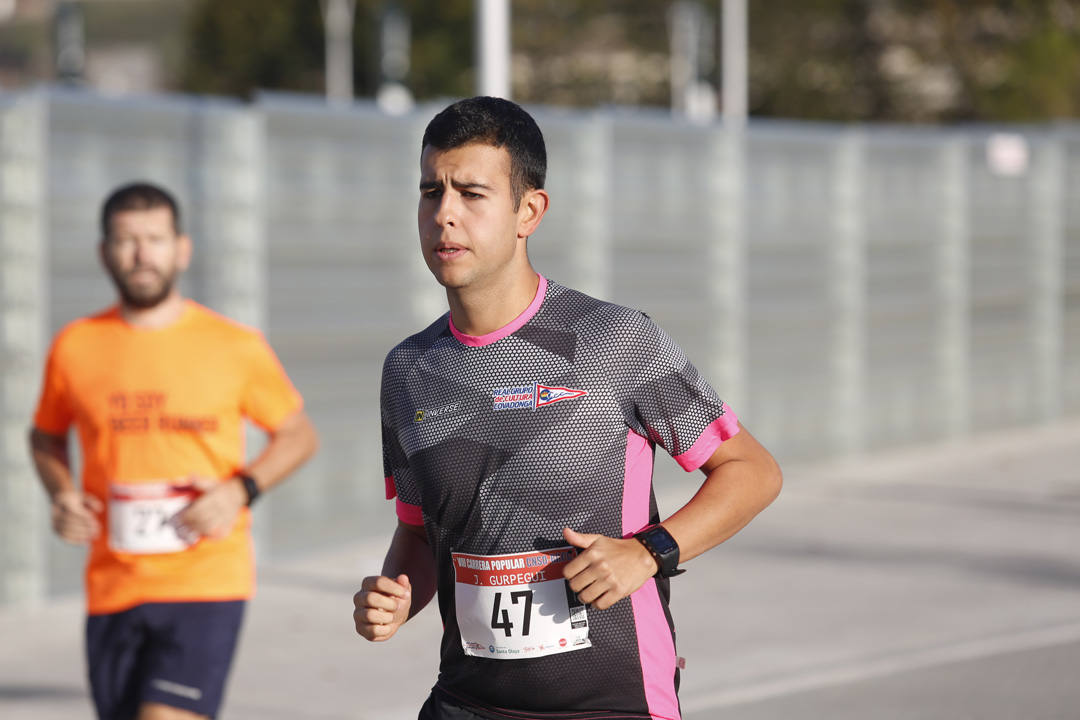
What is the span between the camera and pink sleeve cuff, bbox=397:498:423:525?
382 centimetres

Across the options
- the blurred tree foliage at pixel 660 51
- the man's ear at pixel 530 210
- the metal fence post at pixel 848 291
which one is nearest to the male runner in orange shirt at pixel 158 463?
the man's ear at pixel 530 210

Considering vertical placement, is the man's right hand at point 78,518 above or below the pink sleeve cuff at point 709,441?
below

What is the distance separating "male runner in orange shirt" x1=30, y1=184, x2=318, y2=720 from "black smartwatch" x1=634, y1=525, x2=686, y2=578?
2240 mm

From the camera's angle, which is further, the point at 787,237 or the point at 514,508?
the point at 787,237

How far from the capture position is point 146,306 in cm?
570

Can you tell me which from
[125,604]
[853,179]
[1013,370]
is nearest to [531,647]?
[125,604]

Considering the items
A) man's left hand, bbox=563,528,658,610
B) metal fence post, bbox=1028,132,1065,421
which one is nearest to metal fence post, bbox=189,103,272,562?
man's left hand, bbox=563,528,658,610

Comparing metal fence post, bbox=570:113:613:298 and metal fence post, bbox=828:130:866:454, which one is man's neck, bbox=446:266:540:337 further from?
metal fence post, bbox=828:130:866:454

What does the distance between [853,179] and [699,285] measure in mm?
2054

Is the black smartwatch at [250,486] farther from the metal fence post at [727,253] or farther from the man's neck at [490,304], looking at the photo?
the metal fence post at [727,253]

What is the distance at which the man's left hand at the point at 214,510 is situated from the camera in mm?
5371

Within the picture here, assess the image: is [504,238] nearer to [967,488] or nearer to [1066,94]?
[967,488]

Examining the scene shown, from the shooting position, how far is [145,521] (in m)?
5.41

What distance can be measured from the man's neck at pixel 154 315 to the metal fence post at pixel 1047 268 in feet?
41.7
